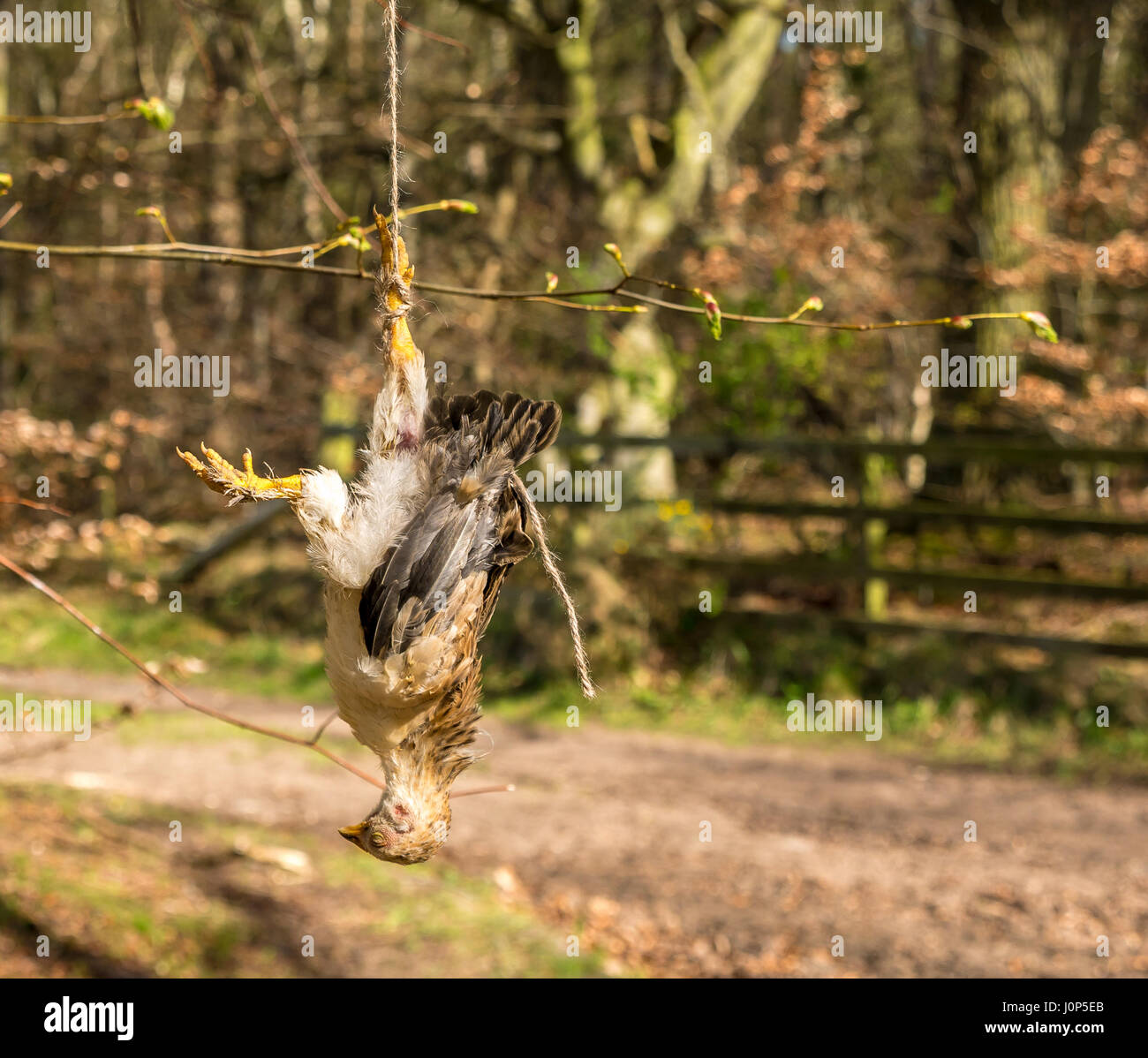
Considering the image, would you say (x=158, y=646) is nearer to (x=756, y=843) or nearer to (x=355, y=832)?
(x=756, y=843)

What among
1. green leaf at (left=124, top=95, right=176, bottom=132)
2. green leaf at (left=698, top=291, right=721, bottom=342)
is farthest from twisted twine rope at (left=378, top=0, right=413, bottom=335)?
green leaf at (left=124, top=95, right=176, bottom=132)

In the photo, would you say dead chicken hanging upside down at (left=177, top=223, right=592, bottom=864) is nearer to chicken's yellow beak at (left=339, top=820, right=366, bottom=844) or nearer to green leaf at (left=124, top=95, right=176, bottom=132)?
chicken's yellow beak at (left=339, top=820, right=366, bottom=844)

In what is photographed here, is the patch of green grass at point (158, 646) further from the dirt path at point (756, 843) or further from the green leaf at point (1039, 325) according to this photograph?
the green leaf at point (1039, 325)

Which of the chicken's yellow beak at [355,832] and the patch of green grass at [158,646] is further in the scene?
the patch of green grass at [158,646]

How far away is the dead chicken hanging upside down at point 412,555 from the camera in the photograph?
1354 millimetres

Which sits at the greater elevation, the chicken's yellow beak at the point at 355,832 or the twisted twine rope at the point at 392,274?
the twisted twine rope at the point at 392,274

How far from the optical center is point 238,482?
1.47 m

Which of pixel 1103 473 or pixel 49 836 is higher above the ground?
pixel 1103 473

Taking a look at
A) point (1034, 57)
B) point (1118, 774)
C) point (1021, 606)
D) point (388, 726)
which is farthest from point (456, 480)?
point (1034, 57)

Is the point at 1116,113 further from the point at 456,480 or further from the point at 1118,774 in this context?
the point at 456,480

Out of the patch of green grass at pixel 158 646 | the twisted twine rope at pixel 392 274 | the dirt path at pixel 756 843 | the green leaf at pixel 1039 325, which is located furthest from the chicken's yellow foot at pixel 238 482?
the patch of green grass at pixel 158 646

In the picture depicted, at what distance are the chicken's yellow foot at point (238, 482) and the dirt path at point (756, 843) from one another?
4117 mm
